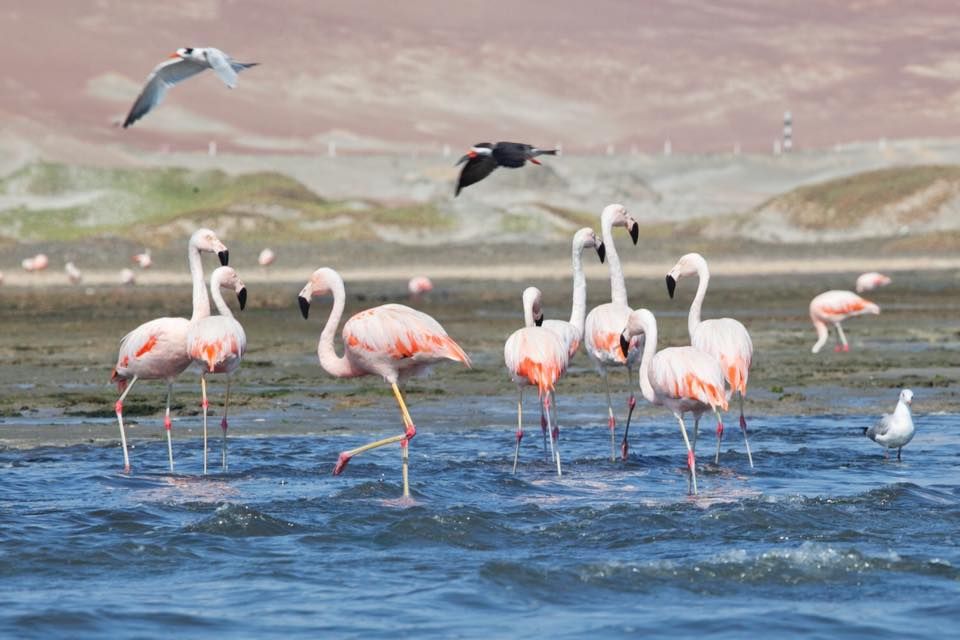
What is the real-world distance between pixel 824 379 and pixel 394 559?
9.43 m

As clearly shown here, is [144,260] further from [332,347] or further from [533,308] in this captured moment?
[332,347]

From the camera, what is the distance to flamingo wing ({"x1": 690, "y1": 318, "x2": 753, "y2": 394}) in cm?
1135

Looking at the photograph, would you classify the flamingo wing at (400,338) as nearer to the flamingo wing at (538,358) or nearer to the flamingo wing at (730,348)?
the flamingo wing at (538,358)

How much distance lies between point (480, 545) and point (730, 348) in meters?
3.20

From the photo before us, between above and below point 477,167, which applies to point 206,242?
below

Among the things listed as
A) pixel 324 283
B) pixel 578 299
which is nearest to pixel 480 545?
pixel 324 283

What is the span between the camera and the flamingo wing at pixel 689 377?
10.4m

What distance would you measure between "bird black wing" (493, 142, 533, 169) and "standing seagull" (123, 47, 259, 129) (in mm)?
2317

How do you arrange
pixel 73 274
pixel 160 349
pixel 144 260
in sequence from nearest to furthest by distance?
1. pixel 160 349
2. pixel 73 274
3. pixel 144 260

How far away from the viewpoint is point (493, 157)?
13352mm

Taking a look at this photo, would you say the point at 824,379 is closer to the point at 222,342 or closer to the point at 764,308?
the point at 222,342

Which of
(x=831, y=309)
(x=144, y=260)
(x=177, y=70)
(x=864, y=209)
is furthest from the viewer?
(x=864, y=209)

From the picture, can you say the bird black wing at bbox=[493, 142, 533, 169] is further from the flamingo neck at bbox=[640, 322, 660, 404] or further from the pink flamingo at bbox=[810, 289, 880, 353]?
the pink flamingo at bbox=[810, 289, 880, 353]

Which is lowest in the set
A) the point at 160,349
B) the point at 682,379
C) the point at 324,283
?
the point at 682,379
